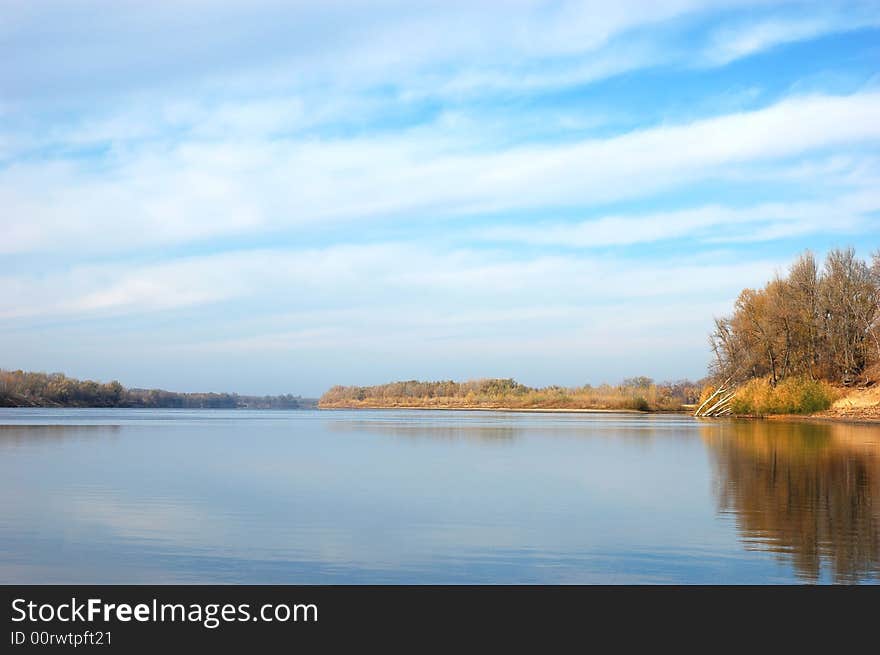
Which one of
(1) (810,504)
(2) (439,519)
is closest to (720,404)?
(1) (810,504)

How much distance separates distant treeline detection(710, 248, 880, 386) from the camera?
53.4 meters

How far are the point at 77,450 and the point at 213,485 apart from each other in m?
10.7

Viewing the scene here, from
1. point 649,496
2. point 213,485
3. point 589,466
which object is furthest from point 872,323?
point 213,485

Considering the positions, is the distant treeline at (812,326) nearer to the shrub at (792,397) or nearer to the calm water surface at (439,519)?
the shrub at (792,397)

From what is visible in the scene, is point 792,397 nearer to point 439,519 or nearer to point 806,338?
point 806,338

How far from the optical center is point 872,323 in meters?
53.2

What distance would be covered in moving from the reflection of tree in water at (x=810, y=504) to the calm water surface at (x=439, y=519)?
4 centimetres

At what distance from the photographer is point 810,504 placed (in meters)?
12.2

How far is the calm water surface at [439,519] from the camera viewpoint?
26.3 feet

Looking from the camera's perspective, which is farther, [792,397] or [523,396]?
[523,396]
